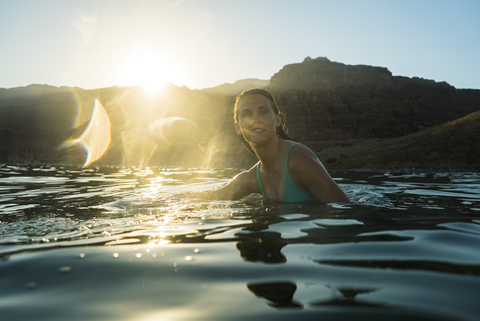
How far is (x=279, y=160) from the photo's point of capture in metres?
3.96

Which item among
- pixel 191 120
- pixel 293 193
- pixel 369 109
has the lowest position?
pixel 293 193

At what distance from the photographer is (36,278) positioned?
5.00 ft

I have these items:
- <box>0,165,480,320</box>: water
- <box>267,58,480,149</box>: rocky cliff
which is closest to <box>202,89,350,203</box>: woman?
<box>0,165,480,320</box>: water

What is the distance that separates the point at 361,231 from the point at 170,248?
55.8 inches

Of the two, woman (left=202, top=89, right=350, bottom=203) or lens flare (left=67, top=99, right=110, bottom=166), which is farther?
lens flare (left=67, top=99, right=110, bottom=166)

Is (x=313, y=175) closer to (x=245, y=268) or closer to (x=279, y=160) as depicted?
(x=279, y=160)

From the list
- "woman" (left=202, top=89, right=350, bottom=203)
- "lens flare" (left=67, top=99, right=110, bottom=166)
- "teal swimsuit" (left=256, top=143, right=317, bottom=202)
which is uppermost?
"lens flare" (left=67, top=99, right=110, bottom=166)

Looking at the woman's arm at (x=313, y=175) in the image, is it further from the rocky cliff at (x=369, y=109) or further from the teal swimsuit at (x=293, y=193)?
the rocky cliff at (x=369, y=109)

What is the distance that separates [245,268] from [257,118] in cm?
258

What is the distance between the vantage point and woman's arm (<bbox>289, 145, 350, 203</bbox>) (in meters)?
3.51

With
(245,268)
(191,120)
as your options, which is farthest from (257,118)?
(191,120)

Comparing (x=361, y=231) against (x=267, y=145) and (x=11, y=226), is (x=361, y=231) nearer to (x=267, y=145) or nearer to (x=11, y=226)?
(x=267, y=145)

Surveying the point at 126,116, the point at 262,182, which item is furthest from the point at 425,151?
the point at 126,116

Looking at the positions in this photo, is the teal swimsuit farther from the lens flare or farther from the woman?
the lens flare
